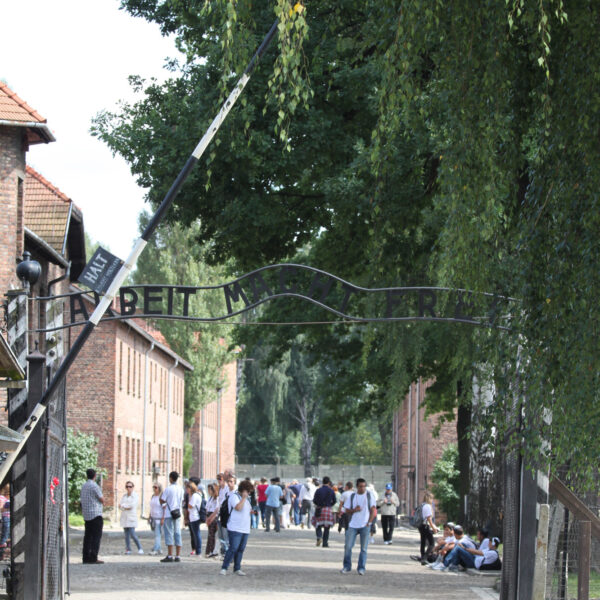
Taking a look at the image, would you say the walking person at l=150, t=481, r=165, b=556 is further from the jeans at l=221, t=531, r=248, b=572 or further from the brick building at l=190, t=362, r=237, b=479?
the brick building at l=190, t=362, r=237, b=479

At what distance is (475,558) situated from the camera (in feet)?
74.5

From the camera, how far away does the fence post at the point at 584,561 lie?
11344 mm

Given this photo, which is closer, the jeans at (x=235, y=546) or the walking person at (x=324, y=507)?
the jeans at (x=235, y=546)

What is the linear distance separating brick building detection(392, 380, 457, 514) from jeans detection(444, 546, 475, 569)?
17864mm

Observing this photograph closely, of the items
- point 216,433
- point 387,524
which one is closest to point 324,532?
point 387,524

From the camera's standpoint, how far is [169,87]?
2209cm

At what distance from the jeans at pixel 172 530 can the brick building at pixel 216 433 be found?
4556 centimetres

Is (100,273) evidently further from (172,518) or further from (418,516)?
(418,516)

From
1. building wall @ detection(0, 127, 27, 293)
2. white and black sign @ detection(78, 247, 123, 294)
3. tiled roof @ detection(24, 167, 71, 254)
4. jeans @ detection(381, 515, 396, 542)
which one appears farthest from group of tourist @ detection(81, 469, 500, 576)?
white and black sign @ detection(78, 247, 123, 294)

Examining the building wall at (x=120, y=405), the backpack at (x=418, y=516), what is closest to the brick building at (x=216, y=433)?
the building wall at (x=120, y=405)

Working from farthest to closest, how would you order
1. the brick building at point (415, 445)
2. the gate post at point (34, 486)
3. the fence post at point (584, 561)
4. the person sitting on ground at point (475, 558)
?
the brick building at point (415, 445) < the person sitting on ground at point (475, 558) < the gate post at point (34, 486) < the fence post at point (584, 561)

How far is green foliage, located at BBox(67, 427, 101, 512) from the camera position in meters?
40.2

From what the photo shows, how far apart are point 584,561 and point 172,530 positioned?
13689mm

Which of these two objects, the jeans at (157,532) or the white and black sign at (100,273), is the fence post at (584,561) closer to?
the white and black sign at (100,273)
